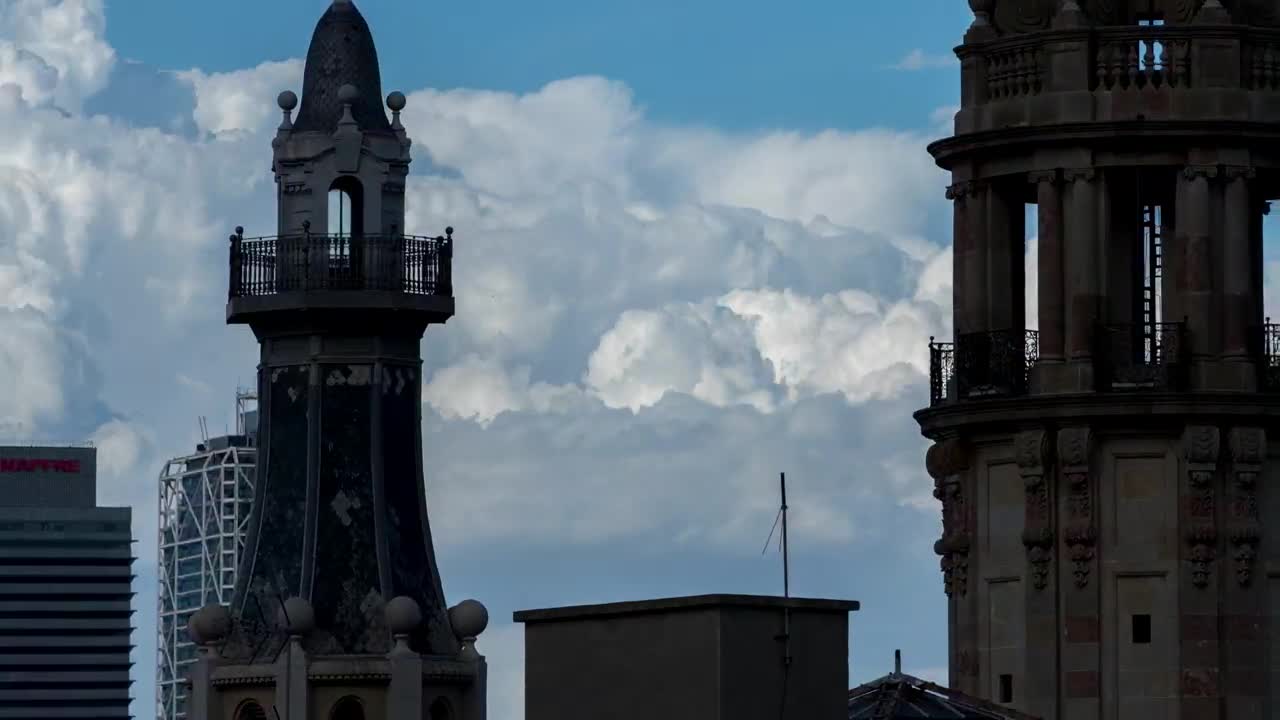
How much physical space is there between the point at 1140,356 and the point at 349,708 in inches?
904

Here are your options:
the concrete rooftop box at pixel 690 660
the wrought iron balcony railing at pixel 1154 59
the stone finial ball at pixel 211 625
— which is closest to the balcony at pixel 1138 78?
the wrought iron balcony railing at pixel 1154 59

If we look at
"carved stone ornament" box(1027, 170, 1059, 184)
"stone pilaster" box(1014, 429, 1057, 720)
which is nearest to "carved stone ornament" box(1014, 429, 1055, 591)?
"stone pilaster" box(1014, 429, 1057, 720)

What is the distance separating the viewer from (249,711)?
366 ft

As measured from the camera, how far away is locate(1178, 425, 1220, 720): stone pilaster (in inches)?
3757

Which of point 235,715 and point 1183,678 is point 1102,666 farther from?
point 235,715

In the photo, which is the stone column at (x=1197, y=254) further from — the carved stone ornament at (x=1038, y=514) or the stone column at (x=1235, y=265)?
the carved stone ornament at (x=1038, y=514)

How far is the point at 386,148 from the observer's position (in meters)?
115

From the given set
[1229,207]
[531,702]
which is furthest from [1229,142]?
[531,702]

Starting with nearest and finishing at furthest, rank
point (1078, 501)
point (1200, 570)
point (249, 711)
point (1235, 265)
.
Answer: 1. point (1200, 570)
2. point (1078, 501)
3. point (1235, 265)
4. point (249, 711)

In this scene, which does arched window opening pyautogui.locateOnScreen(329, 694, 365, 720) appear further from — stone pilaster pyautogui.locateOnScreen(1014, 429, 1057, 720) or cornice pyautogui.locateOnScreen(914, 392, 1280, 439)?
cornice pyautogui.locateOnScreen(914, 392, 1280, 439)

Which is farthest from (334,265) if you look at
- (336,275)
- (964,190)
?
(964,190)

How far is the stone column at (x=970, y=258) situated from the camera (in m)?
98.1

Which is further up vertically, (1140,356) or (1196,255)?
(1196,255)

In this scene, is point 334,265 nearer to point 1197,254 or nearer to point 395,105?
point 395,105
